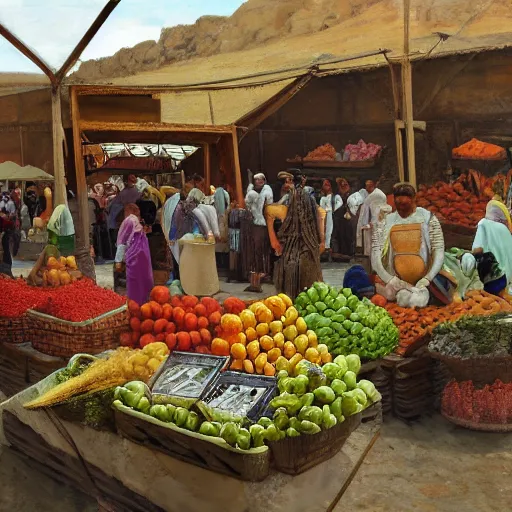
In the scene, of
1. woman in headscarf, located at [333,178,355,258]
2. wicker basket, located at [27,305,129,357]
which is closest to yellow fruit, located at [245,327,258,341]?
wicker basket, located at [27,305,129,357]

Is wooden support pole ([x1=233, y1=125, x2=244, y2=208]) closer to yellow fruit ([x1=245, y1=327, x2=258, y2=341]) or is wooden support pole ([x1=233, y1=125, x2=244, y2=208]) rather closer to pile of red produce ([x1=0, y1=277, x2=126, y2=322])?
pile of red produce ([x1=0, y1=277, x2=126, y2=322])

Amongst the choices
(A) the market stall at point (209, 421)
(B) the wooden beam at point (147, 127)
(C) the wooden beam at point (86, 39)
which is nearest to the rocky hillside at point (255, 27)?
(C) the wooden beam at point (86, 39)

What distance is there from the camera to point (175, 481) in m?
3.07

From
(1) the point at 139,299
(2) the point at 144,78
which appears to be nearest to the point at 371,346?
(1) the point at 139,299

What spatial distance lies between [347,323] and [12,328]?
8.70 feet

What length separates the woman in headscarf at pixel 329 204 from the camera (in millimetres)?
11938

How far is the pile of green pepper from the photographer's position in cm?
472

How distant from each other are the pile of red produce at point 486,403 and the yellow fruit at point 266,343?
5.38 ft

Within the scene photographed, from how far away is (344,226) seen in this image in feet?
40.5

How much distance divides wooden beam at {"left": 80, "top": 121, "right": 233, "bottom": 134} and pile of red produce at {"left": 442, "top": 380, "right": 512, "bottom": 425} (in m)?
4.33

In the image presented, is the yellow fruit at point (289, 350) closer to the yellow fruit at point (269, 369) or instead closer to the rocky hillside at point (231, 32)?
the yellow fruit at point (269, 369)

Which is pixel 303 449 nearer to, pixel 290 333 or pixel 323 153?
pixel 290 333

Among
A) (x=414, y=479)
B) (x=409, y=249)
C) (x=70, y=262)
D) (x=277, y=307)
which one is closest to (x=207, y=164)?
(x=70, y=262)

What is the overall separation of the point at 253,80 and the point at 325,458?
7608 millimetres
